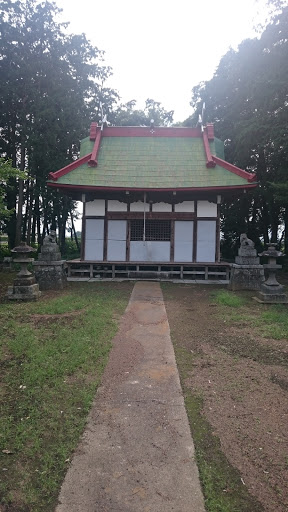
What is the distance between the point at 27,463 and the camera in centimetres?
263

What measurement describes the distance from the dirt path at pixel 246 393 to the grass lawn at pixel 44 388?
1380mm

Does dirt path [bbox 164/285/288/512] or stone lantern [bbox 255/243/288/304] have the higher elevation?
stone lantern [bbox 255/243/288/304]

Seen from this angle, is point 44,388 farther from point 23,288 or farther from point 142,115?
point 142,115

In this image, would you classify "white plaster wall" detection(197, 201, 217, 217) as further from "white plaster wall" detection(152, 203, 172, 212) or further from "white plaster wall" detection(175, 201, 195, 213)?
"white plaster wall" detection(152, 203, 172, 212)

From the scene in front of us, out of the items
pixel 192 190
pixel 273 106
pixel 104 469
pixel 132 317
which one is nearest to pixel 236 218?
pixel 273 106

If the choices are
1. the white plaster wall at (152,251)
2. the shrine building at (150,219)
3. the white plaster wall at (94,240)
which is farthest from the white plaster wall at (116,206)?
the white plaster wall at (152,251)

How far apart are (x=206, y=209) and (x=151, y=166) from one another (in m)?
3.20

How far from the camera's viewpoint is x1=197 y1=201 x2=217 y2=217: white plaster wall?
13.9 meters

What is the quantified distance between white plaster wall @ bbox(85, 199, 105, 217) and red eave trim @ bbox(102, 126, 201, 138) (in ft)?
14.5

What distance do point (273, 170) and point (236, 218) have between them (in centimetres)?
470

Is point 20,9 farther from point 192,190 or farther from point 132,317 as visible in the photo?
point 132,317

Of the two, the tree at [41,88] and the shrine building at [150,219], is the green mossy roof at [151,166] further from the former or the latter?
the tree at [41,88]

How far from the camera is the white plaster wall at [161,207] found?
1410 cm

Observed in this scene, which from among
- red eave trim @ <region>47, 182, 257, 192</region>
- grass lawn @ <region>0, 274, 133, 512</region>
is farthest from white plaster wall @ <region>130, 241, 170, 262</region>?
grass lawn @ <region>0, 274, 133, 512</region>
